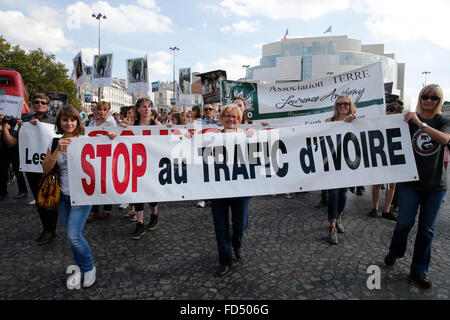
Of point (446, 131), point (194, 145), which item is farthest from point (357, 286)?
point (194, 145)

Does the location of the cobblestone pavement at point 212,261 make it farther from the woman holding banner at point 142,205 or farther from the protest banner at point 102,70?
the protest banner at point 102,70

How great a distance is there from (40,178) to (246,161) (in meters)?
3.41

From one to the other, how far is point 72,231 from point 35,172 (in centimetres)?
229

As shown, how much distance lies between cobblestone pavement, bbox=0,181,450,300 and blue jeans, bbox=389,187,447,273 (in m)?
0.28

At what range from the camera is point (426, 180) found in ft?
9.18

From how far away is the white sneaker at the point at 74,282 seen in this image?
2828 mm

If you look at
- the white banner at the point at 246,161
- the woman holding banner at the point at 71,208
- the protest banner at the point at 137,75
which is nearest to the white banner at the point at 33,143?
the woman holding banner at the point at 71,208

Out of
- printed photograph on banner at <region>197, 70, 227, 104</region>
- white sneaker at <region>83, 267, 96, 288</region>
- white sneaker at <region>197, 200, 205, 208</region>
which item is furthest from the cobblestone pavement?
printed photograph on banner at <region>197, 70, 227, 104</region>

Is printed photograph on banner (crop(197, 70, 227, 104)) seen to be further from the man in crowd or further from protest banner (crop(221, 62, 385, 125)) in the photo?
the man in crowd

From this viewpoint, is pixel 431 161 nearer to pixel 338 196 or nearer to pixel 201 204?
pixel 338 196

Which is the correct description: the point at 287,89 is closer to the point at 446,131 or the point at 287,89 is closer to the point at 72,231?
the point at 446,131

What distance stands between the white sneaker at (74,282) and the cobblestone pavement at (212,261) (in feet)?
0.20
